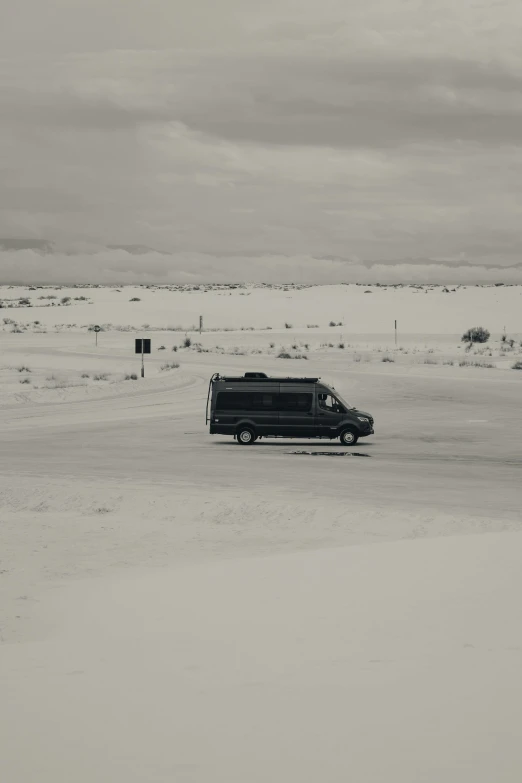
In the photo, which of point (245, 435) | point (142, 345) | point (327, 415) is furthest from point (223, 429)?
point (142, 345)

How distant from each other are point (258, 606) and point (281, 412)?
17.4 meters

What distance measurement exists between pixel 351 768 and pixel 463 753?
786 millimetres

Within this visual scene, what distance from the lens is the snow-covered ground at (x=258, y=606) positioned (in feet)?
21.6

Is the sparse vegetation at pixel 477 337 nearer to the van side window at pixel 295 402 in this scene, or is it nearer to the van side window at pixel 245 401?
the van side window at pixel 295 402

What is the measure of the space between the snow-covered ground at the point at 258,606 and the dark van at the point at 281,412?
1.63 feet

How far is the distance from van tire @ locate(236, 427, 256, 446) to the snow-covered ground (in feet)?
0.80

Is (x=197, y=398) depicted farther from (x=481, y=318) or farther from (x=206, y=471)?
(x=481, y=318)

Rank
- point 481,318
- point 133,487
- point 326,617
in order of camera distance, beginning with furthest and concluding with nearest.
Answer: point 481,318 → point 133,487 → point 326,617

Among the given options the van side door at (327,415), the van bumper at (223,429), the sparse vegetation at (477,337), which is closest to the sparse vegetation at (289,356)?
the sparse vegetation at (477,337)

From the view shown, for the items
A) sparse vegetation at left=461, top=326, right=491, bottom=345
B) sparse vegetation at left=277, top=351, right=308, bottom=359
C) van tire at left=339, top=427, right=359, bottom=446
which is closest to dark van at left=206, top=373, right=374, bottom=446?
van tire at left=339, top=427, right=359, bottom=446

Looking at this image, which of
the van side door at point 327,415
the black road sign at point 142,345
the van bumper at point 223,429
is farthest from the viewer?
the black road sign at point 142,345

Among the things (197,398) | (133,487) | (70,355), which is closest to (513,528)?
(133,487)

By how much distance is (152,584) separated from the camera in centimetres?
1155

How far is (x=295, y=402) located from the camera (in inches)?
1090
